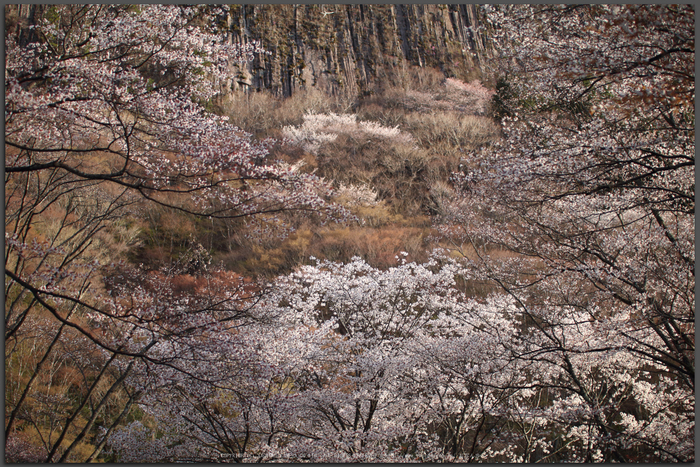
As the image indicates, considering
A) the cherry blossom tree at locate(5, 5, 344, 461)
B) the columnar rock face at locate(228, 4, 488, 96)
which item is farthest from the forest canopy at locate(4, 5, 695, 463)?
the columnar rock face at locate(228, 4, 488, 96)

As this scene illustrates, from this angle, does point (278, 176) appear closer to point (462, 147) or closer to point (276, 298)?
point (276, 298)

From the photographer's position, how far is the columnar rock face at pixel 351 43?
11.0 metres

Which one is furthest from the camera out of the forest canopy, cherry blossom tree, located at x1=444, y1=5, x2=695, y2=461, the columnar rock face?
the columnar rock face

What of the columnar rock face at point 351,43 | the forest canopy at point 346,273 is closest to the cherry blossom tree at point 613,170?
the forest canopy at point 346,273

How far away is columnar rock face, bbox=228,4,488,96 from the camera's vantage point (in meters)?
11.0

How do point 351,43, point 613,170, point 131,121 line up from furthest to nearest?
point 351,43 < point 613,170 < point 131,121

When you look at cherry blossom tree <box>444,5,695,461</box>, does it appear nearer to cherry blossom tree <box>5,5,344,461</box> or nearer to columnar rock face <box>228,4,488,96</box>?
cherry blossom tree <box>5,5,344,461</box>

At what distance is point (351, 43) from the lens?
1381 cm

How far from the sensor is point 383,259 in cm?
889

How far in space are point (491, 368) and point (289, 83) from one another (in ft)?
36.4

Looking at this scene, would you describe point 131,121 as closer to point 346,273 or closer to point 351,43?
point 346,273

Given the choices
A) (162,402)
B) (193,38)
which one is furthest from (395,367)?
(193,38)

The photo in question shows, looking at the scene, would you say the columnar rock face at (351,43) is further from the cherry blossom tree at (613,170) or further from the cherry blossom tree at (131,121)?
the cherry blossom tree at (613,170)

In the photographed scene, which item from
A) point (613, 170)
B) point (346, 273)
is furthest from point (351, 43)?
point (613, 170)
